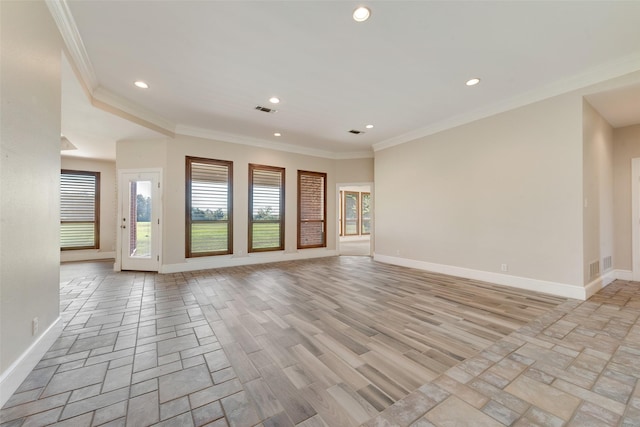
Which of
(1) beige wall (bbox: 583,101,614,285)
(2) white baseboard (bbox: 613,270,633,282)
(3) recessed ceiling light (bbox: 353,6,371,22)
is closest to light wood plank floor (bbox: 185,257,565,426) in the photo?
(1) beige wall (bbox: 583,101,614,285)

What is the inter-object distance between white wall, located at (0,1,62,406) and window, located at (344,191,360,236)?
10596 mm

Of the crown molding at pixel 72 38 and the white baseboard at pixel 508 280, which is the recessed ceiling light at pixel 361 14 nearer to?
the crown molding at pixel 72 38

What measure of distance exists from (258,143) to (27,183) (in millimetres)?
4698

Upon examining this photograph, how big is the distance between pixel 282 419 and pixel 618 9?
4340mm

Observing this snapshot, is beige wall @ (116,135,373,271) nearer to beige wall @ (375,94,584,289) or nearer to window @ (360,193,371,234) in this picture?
beige wall @ (375,94,584,289)

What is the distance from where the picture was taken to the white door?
17.4 feet

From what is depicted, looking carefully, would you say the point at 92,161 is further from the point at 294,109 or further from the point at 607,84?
the point at 607,84

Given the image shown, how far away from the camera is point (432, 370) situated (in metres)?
1.91

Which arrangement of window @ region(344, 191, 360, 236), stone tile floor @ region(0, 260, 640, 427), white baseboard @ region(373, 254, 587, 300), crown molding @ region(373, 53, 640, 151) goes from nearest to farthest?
stone tile floor @ region(0, 260, 640, 427)
crown molding @ region(373, 53, 640, 151)
white baseboard @ region(373, 254, 587, 300)
window @ region(344, 191, 360, 236)

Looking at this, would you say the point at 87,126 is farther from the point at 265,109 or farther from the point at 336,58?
the point at 336,58

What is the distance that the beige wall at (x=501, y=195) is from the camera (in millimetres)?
3559

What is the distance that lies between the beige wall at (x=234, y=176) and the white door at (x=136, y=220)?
0.32 meters

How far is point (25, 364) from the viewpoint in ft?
5.90

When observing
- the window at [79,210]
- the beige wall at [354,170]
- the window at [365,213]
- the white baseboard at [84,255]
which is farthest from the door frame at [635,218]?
the window at [79,210]
